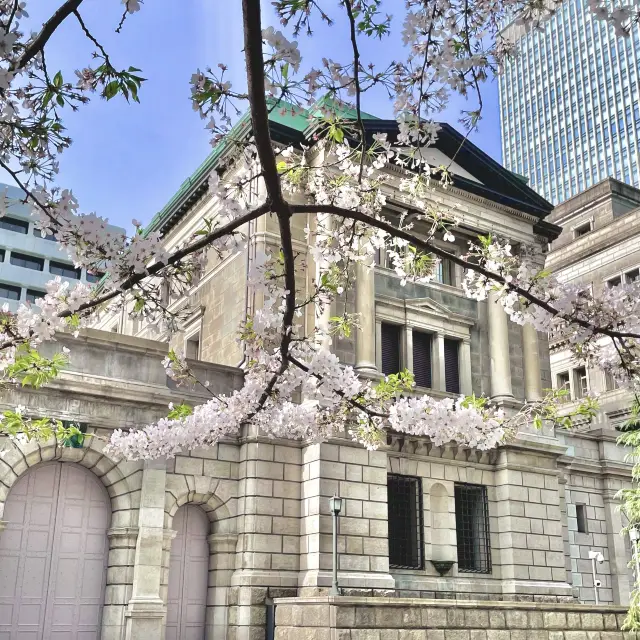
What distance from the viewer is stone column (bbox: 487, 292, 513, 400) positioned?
26.7 meters

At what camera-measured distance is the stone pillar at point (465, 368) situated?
26.6m

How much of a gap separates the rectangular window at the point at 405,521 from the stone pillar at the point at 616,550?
8842mm

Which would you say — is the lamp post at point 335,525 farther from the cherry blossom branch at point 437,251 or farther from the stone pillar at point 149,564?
the cherry blossom branch at point 437,251

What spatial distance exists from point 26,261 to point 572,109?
76.5m

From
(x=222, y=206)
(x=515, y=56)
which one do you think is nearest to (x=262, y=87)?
(x=222, y=206)

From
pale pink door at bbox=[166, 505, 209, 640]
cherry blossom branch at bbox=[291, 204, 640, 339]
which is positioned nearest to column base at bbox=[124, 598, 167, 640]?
pale pink door at bbox=[166, 505, 209, 640]

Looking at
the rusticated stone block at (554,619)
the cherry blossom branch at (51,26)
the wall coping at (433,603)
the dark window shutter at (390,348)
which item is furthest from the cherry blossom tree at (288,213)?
the dark window shutter at (390,348)

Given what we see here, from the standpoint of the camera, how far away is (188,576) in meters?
21.2

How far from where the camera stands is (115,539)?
1972cm

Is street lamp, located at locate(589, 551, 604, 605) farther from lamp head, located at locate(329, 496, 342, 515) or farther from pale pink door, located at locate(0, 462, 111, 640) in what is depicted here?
pale pink door, located at locate(0, 462, 111, 640)

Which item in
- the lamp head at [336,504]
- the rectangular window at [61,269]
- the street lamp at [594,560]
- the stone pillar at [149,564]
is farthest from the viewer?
the rectangular window at [61,269]

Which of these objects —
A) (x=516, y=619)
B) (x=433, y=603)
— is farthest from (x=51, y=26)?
(x=516, y=619)

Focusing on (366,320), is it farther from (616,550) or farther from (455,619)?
(616,550)

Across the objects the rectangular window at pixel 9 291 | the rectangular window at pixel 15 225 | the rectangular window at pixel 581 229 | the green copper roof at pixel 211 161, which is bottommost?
the green copper roof at pixel 211 161
